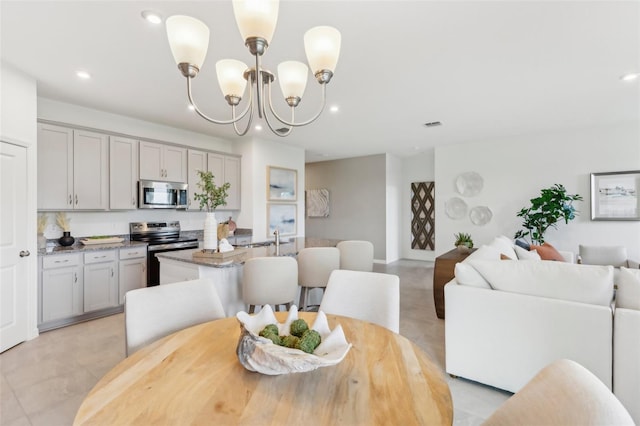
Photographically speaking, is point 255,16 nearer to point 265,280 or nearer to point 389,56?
point 389,56

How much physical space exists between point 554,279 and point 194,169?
4632mm

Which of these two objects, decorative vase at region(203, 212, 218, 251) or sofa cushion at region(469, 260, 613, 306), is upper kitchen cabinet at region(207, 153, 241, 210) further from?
sofa cushion at region(469, 260, 613, 306)

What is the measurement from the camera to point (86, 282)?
3.41 m

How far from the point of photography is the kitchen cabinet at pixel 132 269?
3.69 meters

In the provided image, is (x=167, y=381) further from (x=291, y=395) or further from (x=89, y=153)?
(x=89, y=153)

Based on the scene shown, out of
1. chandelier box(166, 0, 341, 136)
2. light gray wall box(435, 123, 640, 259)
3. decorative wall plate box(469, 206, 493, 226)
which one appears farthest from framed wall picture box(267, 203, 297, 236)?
chandelier box(166, 0, 341, 136)

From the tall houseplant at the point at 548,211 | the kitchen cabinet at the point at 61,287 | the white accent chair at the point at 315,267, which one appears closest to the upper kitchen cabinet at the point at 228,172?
the kitchen cabinet at the point at 61,287

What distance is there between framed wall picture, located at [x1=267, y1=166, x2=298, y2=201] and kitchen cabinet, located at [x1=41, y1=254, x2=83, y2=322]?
3.02 metres

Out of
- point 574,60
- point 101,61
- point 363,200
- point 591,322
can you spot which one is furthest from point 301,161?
point 591,322

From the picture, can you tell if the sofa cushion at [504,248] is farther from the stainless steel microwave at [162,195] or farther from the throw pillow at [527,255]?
the stainless steel microwave at [162,195]

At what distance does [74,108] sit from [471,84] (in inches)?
187

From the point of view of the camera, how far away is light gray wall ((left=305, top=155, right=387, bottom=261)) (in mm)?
6914

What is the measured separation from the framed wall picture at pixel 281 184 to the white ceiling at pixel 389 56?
5.62 feet

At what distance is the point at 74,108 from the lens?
3758mm
